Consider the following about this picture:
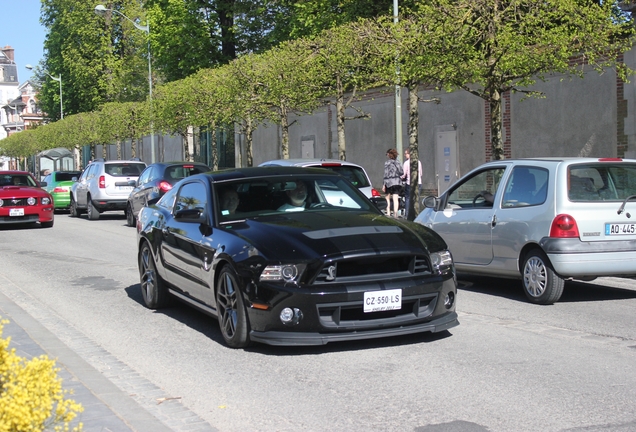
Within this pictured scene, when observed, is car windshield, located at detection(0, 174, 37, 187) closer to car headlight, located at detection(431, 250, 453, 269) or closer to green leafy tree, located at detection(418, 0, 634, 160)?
green leafy tree, located at detection(418, 0, 634, 160)

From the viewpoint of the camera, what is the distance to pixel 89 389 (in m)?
5.99

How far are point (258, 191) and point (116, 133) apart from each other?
4964 cm

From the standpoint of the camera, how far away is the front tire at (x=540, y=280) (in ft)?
31.9

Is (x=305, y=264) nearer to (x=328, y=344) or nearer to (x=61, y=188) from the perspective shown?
(x=328, y=344)

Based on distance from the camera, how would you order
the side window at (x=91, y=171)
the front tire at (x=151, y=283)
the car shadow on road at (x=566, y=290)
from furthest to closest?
the side window at (x=91, y=171), the car shadow on road at (x=566, y=290), the front tire at (x=151, y=283)

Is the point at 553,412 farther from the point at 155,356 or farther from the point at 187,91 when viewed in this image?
the point at 187,91

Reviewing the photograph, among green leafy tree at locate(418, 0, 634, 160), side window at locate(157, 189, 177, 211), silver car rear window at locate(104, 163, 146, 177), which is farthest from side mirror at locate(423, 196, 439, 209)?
silver car rear window at locate(104, 163, 146, 177)

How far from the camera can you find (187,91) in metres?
38.6

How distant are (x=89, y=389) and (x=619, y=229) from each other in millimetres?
6202

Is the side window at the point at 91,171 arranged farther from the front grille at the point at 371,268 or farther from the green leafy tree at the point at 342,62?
the front grille at the point at 371,268

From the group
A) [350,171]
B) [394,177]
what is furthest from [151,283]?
[394,177]

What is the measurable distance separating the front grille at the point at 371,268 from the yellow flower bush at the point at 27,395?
3.70 m

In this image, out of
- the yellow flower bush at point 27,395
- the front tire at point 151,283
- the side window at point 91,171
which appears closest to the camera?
the yellow flower bush at point 27,395

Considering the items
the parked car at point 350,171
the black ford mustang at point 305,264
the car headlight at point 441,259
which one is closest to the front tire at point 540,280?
the black ford mustang at point 305,264
